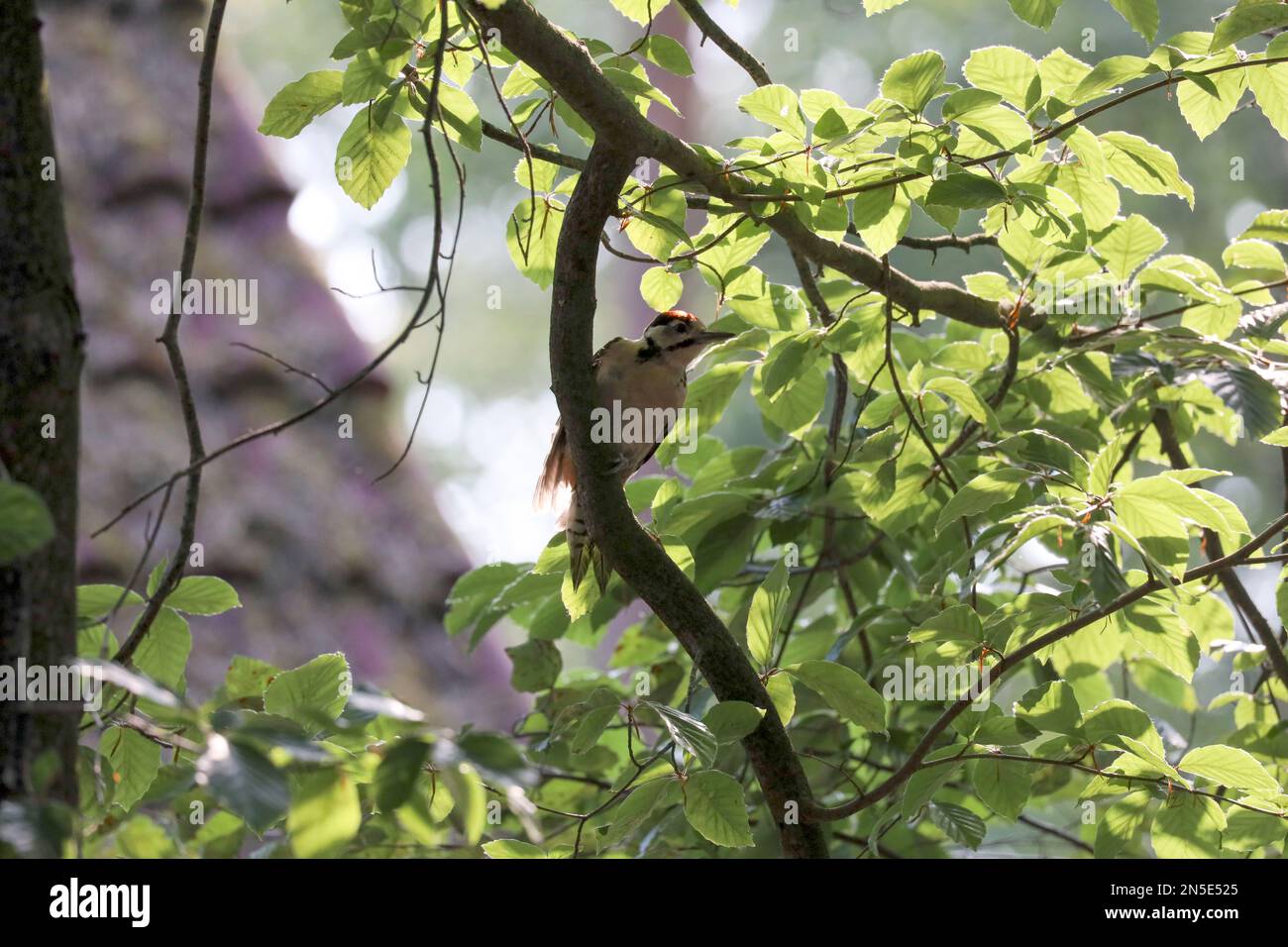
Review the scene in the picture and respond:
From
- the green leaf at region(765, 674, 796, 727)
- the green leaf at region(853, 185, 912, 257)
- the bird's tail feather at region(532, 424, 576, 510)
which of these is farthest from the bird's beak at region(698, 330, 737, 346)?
the green leaf at region(765, 674, 796, 727)

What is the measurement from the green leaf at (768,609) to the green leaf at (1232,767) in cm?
80

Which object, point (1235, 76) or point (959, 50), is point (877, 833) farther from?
point (959, 50)

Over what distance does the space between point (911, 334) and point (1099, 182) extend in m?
0.85

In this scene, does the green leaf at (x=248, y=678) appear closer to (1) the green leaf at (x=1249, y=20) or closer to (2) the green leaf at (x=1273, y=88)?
(1) the green leaf at (x=1249, y=20)

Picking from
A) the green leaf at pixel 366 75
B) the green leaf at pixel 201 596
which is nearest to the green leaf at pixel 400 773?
the green leaf at pixel 201 596

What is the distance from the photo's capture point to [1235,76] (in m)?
2.30

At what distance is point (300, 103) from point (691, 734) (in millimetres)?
1372

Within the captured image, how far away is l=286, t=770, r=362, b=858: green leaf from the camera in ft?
3.71

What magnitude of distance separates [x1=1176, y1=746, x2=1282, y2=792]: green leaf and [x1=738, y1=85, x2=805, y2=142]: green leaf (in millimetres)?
1401

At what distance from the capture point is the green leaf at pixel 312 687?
2100mm

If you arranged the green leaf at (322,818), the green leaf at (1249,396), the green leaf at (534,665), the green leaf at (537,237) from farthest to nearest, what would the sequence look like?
the green leaf at (534,665) < the green leaf at (537,237) < the green leaf at (1249,396) < the green leaf at (322,818)

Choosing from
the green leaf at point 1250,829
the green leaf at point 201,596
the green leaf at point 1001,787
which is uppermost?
the green leaf at point 201,596

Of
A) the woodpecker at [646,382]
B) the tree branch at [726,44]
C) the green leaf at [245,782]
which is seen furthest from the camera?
the woodpecker at [646,382]
